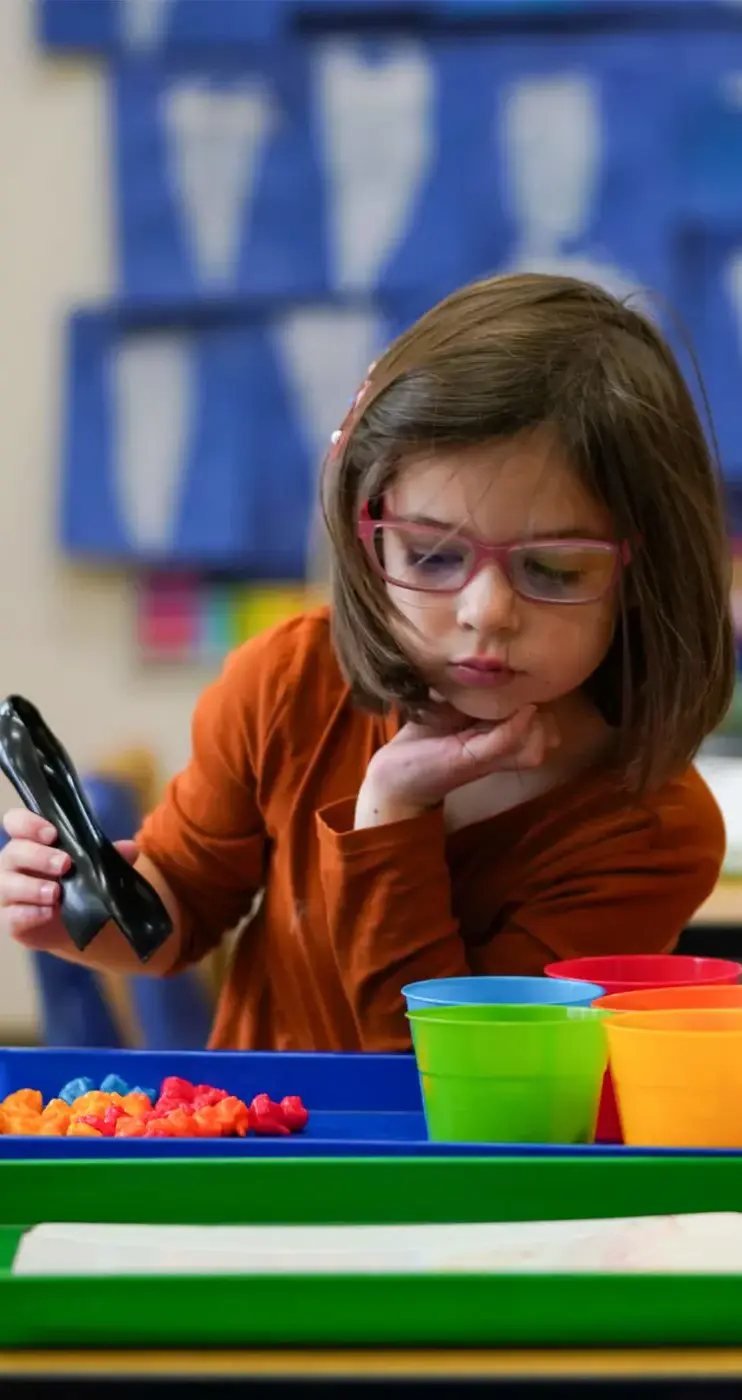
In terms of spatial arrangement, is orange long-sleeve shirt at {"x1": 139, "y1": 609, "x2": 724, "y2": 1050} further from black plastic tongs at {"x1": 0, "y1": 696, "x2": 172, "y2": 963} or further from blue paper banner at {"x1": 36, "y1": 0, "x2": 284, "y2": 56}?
blue paper banner at {"x1": 36, "y1": 0, "x2": 284, "y2": 56}

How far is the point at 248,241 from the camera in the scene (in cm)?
234

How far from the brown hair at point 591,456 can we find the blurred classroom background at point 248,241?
1.41 m

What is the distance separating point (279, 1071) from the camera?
729 millimetres

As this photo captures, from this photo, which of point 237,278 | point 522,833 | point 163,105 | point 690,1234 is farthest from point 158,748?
point 690,1234

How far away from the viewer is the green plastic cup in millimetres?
582

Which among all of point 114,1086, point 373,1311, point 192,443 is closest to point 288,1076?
point 114,1086

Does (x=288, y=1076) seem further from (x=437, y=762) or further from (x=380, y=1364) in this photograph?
(x=380, y=1364)

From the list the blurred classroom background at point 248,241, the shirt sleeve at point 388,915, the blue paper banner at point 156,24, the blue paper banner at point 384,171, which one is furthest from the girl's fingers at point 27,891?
the blue paper banner at point 156,24

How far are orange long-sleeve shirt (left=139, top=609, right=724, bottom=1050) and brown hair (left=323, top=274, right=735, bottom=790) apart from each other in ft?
0.16

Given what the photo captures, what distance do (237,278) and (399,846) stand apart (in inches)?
66.6

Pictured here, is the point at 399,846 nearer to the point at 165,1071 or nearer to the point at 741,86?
the point at 165,1071

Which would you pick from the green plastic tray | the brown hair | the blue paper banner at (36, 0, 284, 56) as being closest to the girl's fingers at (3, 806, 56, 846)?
the brown hair

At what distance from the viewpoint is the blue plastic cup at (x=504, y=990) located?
664 mm

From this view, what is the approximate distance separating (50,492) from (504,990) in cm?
184
